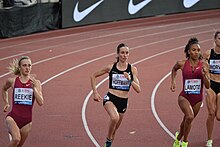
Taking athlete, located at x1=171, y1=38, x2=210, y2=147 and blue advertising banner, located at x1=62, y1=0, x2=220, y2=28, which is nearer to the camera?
athlete, located at x1=171, y1=38, x2=210, y2=147

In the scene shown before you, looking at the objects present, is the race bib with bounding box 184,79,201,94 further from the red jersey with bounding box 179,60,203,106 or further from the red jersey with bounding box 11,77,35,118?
the red jersey with bounding box 11,77,35,118

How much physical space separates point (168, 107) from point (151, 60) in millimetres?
5575

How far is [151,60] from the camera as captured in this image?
1739cm

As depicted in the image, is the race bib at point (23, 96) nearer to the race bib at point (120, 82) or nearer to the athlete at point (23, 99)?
the athlete at point (23, 99)

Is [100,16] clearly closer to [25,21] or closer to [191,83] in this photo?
[25,21]

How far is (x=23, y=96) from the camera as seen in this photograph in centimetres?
771

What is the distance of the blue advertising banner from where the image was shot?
24.0m

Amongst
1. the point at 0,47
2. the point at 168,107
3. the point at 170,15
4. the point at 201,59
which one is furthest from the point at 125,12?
the point at 201,59

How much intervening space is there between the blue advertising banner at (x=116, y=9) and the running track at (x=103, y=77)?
420 mm

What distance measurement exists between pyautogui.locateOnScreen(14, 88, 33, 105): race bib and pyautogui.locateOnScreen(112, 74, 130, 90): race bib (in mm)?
1277

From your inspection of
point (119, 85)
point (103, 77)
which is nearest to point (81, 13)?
point (103, 77)

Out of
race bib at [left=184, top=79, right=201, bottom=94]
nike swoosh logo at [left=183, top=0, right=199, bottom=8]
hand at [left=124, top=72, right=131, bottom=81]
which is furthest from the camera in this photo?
nike swoosh logo at [left=183, top=0, right=199, bottom=8]

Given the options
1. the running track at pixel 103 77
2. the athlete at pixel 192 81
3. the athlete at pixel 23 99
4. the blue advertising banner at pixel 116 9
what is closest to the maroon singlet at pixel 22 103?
the athlete at pixel 23 99

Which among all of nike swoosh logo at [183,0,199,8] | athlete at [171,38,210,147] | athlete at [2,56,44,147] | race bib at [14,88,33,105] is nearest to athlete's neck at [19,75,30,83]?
athlete at [2,56,44,147]
